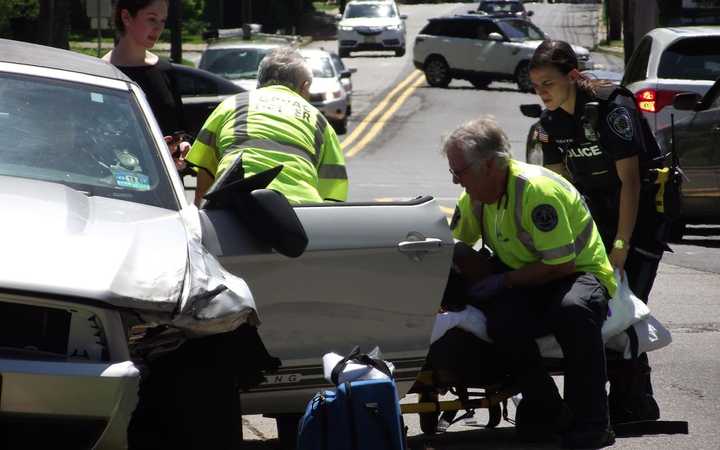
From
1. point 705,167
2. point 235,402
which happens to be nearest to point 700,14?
point 705,167

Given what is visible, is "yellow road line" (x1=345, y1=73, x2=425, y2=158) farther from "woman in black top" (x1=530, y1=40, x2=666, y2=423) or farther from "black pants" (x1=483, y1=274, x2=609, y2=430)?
"black pants" (x1=483, y1=274, x2=609, y2=430)

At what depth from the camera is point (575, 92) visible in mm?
7352

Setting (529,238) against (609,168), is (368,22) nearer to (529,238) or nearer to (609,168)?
(609,168)

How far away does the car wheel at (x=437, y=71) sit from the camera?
1565 inches

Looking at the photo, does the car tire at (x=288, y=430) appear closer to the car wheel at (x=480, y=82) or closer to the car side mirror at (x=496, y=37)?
the car side mirror at (x=496, y=37)

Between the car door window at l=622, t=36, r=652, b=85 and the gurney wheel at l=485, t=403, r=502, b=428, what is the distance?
946cm

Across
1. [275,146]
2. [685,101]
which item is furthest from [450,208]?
[275,146]

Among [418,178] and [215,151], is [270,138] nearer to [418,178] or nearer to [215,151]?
[215,151]

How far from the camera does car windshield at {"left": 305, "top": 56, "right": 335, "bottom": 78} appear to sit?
29.0 metres

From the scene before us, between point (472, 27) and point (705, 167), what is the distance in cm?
2589

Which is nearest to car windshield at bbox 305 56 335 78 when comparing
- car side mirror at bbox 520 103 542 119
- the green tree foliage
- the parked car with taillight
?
the green tree foliage

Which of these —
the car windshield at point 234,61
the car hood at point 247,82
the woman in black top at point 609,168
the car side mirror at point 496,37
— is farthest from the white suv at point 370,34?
the woman in black top at point 609,168

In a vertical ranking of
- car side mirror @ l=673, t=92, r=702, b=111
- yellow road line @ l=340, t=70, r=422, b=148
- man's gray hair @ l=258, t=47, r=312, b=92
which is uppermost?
man's gray hair @ l=258, t=47, r=312, b=92

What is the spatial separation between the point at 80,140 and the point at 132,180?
0.30 meters
